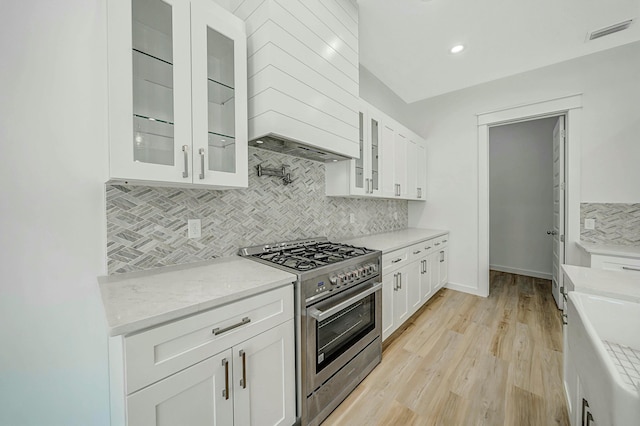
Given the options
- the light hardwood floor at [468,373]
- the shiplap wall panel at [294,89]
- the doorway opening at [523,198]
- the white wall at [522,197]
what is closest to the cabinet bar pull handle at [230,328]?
the light hardwood floor at [468,373]

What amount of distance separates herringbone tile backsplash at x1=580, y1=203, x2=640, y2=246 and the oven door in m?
2.72

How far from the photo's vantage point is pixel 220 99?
1.45 metres

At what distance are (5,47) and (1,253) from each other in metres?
0.91

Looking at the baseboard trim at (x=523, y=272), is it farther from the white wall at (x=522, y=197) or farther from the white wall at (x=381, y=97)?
the white wall at (x=381, y=97)

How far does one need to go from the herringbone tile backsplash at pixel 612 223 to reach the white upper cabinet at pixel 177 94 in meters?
3.75

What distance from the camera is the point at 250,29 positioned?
159cm

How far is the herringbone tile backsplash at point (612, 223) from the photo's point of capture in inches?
99.4

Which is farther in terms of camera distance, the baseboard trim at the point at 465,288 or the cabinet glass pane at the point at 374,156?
the baseboard trim at the point at 465,288

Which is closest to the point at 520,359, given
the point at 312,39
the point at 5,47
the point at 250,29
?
the point at 312,39

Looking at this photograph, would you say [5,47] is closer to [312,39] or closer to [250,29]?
[250,29]

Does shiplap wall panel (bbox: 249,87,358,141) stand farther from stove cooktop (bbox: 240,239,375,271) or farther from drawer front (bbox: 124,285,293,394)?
drawer front (bbox: 124,285,293,394)

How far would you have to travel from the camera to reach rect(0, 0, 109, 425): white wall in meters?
1.08

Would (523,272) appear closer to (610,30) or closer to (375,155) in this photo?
(610,30)

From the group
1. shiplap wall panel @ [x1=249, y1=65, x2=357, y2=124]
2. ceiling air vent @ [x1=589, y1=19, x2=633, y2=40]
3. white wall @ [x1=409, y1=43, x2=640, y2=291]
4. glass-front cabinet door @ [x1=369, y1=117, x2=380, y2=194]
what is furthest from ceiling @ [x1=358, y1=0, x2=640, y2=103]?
shiplap wall panel @ [x1=249, y1=65, x2=357, y2=124]
